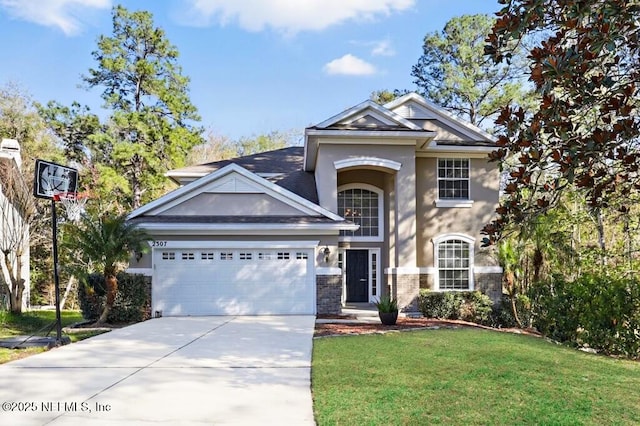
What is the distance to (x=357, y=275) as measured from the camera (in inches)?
733

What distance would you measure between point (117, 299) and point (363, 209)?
8831 mm

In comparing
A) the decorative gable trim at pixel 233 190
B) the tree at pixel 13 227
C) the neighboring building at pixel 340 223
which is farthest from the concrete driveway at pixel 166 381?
the tree at pixel 13 227

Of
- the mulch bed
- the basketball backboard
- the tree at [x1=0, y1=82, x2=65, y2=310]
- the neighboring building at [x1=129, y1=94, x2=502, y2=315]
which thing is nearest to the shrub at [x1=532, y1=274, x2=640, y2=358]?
the mulch bed

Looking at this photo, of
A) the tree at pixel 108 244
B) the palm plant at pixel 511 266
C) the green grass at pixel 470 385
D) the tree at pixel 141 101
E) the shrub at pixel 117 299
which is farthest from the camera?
the tree at pixel 141 101

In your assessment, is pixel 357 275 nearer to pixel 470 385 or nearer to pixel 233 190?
pixel 233 190

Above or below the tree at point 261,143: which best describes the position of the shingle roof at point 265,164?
below

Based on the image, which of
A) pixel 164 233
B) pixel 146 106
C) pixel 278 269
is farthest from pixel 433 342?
pixel 146 106

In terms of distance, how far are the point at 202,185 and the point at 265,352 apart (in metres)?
7.89

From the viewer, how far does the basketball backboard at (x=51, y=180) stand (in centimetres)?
1012

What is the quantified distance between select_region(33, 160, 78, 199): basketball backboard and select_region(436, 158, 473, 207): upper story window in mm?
11956

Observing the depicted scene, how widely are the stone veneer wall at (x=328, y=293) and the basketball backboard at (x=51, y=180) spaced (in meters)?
7.60

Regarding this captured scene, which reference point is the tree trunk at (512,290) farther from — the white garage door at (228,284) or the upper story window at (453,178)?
the white garage door at (228,284)

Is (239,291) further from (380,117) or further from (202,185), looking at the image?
(380,117)

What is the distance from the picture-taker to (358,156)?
16688 millimetres
